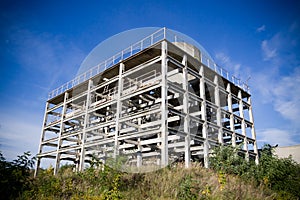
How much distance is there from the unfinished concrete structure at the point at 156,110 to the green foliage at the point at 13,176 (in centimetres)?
963

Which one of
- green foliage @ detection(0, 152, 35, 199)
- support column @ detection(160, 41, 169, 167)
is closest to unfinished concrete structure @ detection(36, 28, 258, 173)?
support column @ detection(160, 41, 169, 167)

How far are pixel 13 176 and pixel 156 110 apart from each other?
494 inches

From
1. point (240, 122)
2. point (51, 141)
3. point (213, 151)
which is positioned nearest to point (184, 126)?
point (213, 151)

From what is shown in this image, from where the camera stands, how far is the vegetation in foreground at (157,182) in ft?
22.5

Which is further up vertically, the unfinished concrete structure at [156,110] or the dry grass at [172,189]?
the unfinished concrete structure at [156,110]

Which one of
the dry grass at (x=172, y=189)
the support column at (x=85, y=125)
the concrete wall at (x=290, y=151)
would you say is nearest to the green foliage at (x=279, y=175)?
the dry grass at (x=172, y=189)

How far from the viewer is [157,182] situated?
1092 cm

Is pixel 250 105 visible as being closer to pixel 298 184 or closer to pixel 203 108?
pixel 203 108

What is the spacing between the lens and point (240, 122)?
27.8 metres

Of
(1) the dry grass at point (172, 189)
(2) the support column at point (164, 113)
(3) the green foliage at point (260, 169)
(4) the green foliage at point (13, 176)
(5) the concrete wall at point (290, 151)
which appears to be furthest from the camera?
(5) the concrete wall at point (290, 151)

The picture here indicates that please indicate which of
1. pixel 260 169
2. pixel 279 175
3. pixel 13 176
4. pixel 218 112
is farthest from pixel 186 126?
pixel 13 176

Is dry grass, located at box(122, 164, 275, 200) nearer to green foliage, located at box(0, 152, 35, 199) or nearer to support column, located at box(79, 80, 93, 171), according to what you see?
green foliage, located at box(0, 152, 35, 199)

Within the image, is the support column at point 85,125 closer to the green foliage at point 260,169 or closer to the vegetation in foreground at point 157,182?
the vegetation in foreground at point 157,182

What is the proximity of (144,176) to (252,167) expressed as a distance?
37.3ft
